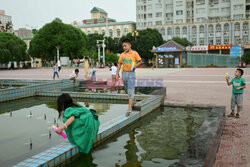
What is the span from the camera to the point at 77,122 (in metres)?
3.26

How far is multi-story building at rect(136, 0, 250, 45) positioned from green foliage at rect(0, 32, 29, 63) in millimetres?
47314

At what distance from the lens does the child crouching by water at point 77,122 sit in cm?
320

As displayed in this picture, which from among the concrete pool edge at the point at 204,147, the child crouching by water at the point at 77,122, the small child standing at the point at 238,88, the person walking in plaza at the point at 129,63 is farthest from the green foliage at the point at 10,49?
the concrete pool edge at the point at 204,147

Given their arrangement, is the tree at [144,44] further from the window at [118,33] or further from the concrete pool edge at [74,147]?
the concrete pool edge at [74,147]

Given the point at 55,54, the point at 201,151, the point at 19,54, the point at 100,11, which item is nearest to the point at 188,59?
the point at 55,54

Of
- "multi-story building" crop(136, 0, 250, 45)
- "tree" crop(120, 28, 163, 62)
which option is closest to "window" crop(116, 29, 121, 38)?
"multi-story building" crop(136, 0, 250, 45)

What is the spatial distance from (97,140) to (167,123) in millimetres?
1981

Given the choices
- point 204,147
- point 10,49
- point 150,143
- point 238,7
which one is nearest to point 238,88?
point 150,143

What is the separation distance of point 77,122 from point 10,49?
48973mm

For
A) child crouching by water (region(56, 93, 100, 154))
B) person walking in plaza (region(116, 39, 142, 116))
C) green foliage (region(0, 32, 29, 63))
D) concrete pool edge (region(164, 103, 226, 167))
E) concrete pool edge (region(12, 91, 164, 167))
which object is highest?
green foliage (region(0, 32, 29, 63))

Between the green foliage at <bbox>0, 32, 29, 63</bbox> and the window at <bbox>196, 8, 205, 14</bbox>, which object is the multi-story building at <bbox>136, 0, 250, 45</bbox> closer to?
the window at <bbox>196, 8, 205, 14</bbox>

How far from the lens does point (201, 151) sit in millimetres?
3090

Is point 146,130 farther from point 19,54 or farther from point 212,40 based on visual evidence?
point 212,40

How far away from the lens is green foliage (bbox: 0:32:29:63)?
144 feet
